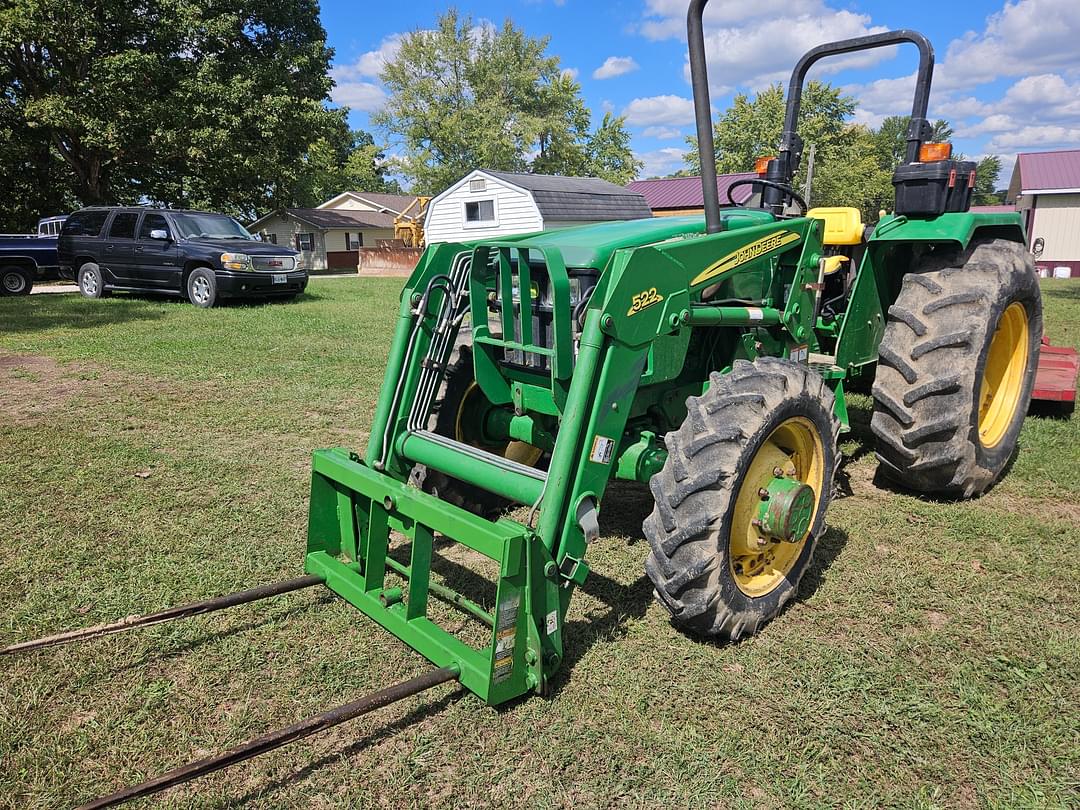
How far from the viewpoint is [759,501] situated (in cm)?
333

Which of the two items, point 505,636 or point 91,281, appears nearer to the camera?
point 505,636

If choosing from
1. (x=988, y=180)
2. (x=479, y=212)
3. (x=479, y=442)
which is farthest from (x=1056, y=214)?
(x=988, y=180)

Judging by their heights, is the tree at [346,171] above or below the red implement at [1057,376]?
above

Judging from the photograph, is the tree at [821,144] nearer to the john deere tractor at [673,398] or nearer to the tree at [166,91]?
the tree at [166,91]

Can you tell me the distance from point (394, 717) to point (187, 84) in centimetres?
2618

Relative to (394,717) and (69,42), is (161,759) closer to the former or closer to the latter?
(394,717)

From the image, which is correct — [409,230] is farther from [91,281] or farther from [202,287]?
[202,287]

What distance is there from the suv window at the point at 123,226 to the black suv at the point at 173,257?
2 centimetres

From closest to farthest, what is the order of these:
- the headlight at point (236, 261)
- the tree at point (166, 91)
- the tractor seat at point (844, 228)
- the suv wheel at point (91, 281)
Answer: the tractor seat at point (844, 228)
the headlight at point (236, 261)
the suv wheel at point (91, 281)
the tree at point (166, 91)

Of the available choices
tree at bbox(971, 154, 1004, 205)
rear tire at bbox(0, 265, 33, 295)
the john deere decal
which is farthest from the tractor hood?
tree at bbox(971, 154, 1004, 205)

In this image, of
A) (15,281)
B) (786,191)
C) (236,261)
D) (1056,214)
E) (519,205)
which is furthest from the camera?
(1056,214)

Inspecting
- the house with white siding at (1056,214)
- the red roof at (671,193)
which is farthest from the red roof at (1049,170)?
the red roof at (671,193)

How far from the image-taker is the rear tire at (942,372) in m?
4.22

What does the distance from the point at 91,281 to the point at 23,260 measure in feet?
7.93
